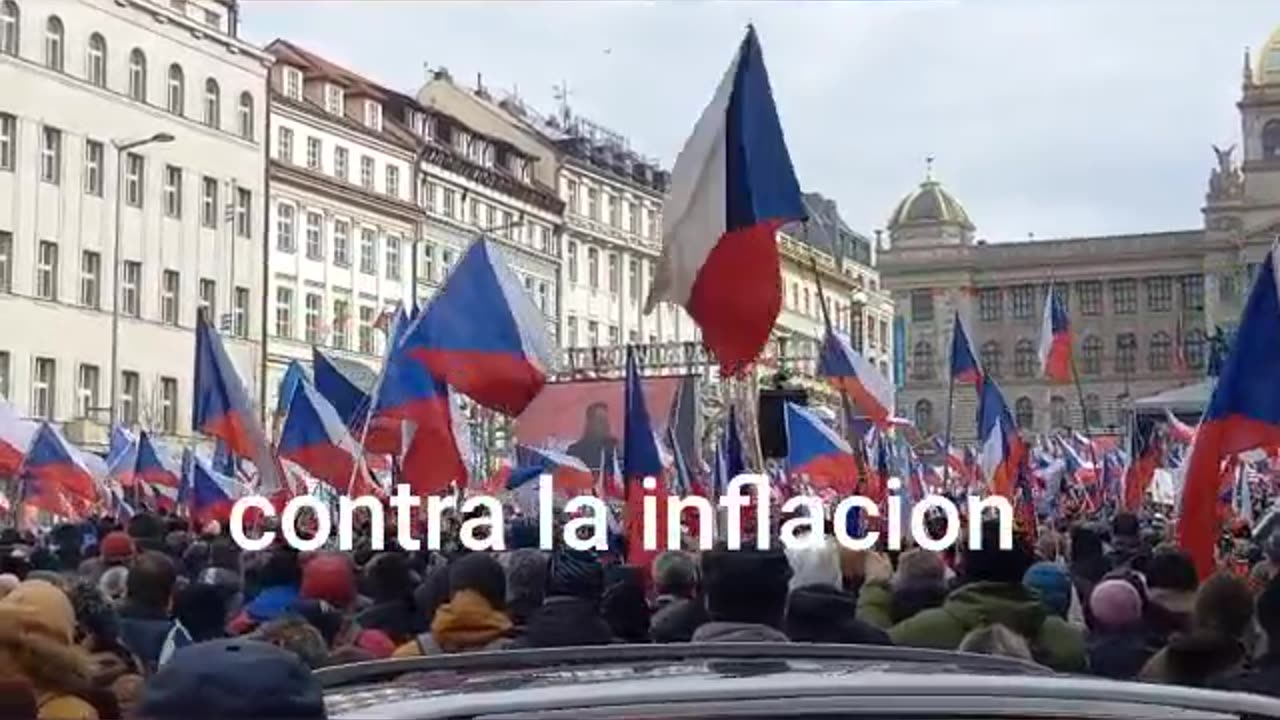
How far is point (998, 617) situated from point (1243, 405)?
14.5 ft

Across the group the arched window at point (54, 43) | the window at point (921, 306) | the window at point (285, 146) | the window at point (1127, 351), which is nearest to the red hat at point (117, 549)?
the arched window at point (54, 43)

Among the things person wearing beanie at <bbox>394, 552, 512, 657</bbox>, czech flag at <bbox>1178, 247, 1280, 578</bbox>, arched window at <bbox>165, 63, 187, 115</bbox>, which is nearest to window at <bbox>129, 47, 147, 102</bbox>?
arched window at <bbox>165, 63, 187, 115</bbox>

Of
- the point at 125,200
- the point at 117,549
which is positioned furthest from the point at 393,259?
the point at 117,549

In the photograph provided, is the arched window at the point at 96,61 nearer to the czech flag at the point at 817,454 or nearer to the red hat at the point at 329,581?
the czech flag at the point at 817,454

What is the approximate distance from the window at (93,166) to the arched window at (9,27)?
323cm

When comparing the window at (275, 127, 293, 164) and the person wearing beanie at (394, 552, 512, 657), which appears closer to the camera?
the person wearing beanie at (394, 552, 512, 657)

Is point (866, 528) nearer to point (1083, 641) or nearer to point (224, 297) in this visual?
point (1083, 641)

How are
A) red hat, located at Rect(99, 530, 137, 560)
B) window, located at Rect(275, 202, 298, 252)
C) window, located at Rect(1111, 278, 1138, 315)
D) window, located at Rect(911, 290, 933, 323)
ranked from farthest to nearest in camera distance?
window, located at Rect(911, 290, 933, 323) < window, located at Rect(1111, 278, 1138, 315) < window, located at Rect(275, 202, 298, 252) < red hat, located at Rect(99, 530, 137, 560)

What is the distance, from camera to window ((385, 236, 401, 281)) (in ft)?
195

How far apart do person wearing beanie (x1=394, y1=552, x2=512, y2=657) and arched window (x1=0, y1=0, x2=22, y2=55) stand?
39385 mm

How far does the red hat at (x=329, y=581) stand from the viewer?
7723 mm

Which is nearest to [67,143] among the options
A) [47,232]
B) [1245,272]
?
[47,232]

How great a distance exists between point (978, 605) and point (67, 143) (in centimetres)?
4152

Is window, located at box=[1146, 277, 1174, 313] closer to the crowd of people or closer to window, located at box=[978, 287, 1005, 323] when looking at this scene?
window, located at box=[978, 287, 1005, 323]
